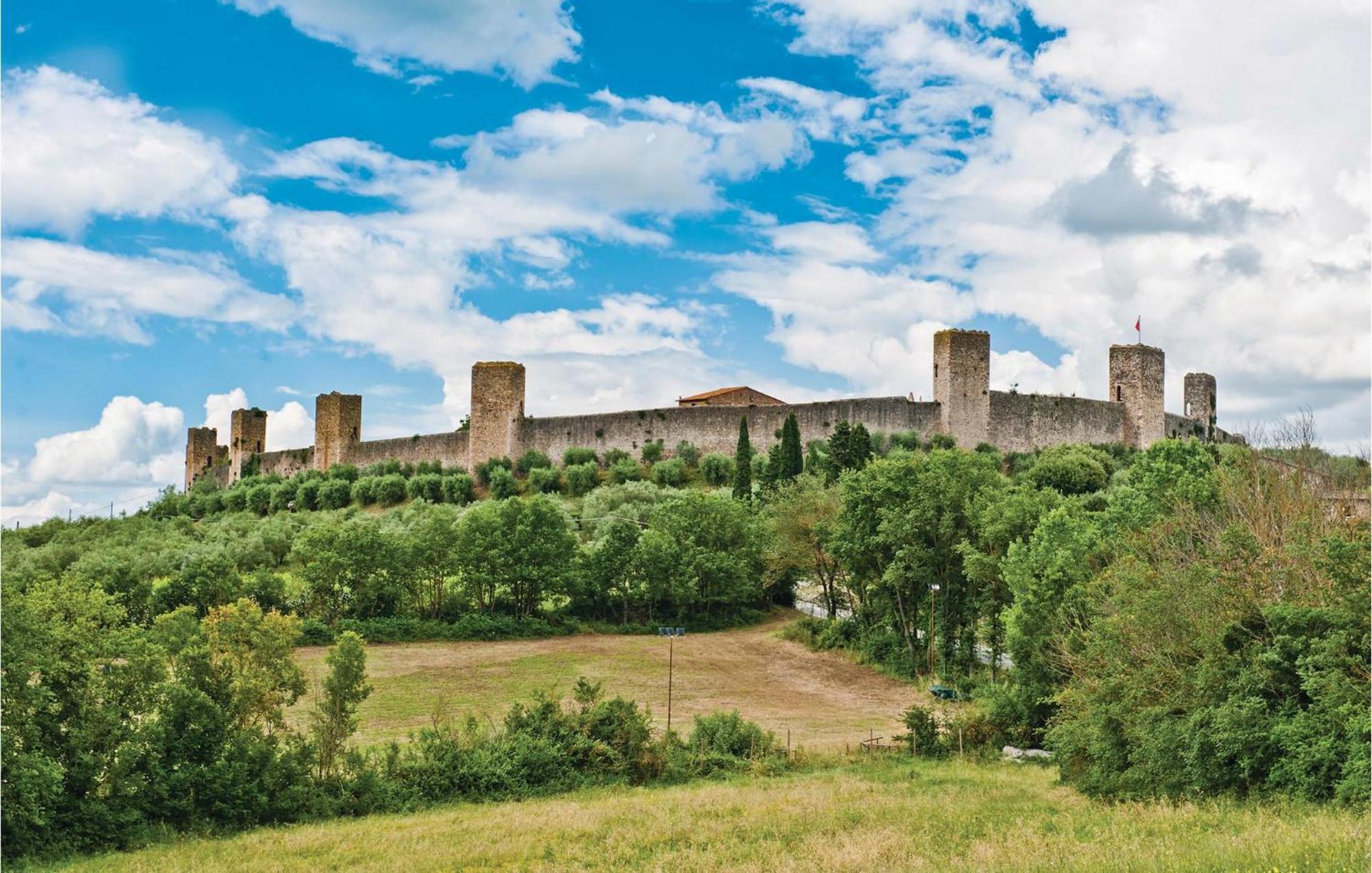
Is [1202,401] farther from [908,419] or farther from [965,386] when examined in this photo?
[908,419]

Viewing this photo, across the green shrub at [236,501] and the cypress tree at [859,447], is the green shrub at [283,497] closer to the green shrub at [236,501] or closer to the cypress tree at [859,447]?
the green shrub at [236,501]

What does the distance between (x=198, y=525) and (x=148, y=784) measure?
4950 cm

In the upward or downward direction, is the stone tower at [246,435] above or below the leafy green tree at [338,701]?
above

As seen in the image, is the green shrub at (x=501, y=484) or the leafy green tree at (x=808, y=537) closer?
the leafy green tree at (x=808, y=537)

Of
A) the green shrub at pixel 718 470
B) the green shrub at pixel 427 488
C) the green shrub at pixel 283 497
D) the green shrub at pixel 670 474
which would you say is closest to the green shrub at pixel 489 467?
the green shrub at pixel 427 488

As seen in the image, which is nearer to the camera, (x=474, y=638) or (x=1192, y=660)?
(x=1192, y=660)

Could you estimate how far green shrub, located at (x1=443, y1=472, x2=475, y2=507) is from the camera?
207 feet

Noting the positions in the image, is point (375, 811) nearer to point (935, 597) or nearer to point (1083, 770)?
point (1083, 770)

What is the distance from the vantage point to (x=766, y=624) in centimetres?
4525

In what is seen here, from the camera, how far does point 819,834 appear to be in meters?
17.5

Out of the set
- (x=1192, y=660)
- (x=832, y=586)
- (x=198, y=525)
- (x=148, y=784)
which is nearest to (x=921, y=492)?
(x=832, y=586)

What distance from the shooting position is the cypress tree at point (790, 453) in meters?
52.5

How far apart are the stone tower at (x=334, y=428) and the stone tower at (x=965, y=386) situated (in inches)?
1461

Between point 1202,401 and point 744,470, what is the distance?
83.5 feet
